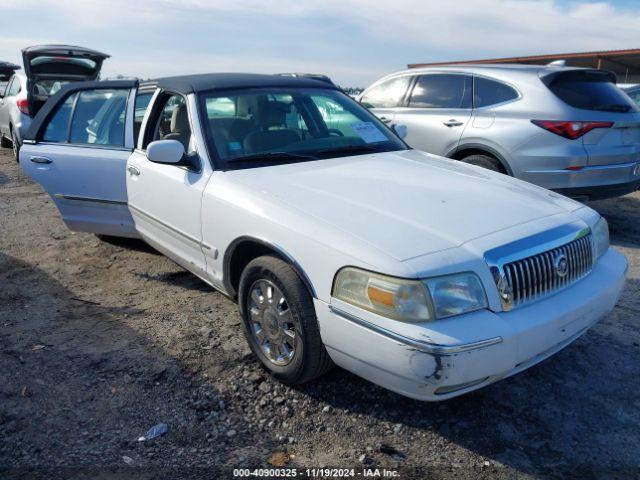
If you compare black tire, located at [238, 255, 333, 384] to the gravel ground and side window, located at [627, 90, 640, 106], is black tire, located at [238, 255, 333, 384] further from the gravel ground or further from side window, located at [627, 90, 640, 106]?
side window, located at [627, 90, 640, 106]

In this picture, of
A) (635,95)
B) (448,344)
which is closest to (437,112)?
(448,344)

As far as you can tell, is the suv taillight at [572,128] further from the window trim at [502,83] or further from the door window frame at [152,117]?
the door window frame at [152,117]

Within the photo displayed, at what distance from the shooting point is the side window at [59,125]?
4.93 metres

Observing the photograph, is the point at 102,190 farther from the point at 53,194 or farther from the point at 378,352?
the point at 378,352

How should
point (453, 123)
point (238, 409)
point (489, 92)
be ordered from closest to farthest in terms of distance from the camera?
point (238, 409), point (489, 92), point (453, 123)

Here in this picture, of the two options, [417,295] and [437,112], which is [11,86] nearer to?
[437,112]

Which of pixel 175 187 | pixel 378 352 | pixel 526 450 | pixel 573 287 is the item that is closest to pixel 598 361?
pixel 573 287

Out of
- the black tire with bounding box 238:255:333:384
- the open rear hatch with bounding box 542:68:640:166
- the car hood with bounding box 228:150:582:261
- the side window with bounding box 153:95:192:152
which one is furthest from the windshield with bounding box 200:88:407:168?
the open rear hatch with bounding box 542:68:640:166

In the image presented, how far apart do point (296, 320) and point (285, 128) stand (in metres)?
1.57

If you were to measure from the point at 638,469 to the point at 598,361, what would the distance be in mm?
950

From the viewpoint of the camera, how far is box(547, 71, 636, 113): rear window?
564cm

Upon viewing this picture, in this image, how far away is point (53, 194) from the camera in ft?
15.5

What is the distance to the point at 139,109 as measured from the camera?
177 inches

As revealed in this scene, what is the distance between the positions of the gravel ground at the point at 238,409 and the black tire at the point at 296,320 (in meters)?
0.17
